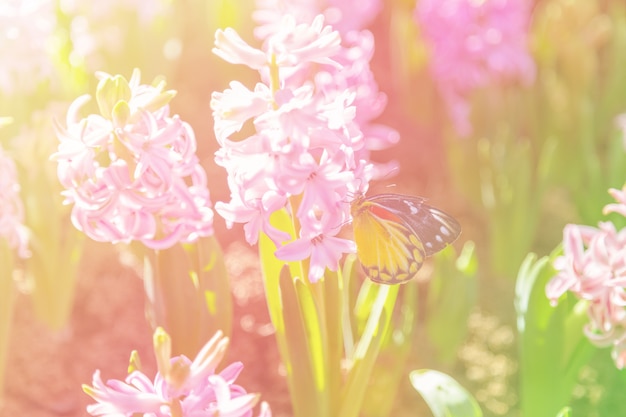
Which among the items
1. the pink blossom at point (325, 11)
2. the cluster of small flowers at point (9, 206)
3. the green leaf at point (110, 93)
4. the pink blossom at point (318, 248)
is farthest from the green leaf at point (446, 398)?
the pink blossom at point (325, 11)

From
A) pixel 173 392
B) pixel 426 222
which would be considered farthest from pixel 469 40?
pixel 173 392

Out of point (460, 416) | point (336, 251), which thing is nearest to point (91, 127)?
point (336, 251)

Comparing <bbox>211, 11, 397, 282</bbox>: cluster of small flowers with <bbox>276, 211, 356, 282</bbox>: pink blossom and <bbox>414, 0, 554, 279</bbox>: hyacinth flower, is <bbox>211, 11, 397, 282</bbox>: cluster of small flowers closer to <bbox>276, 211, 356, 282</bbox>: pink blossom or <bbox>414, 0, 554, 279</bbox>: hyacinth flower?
<bbox>276, 211, 356, 282</bbox>: pink blossom

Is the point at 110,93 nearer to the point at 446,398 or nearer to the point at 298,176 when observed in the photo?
the point at 298,176

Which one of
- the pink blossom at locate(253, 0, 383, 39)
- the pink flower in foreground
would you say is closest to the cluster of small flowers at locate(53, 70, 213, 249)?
the pink blossom at locate(253, 0, 383, 39)

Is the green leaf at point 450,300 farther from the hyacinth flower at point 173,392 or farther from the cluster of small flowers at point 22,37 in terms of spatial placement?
the cluster of small flowers at point 22,37

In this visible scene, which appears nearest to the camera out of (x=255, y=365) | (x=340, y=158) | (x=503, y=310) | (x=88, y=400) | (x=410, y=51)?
(x=340, y=158)

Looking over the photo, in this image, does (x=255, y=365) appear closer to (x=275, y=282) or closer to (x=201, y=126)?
(x=275, y=282)
